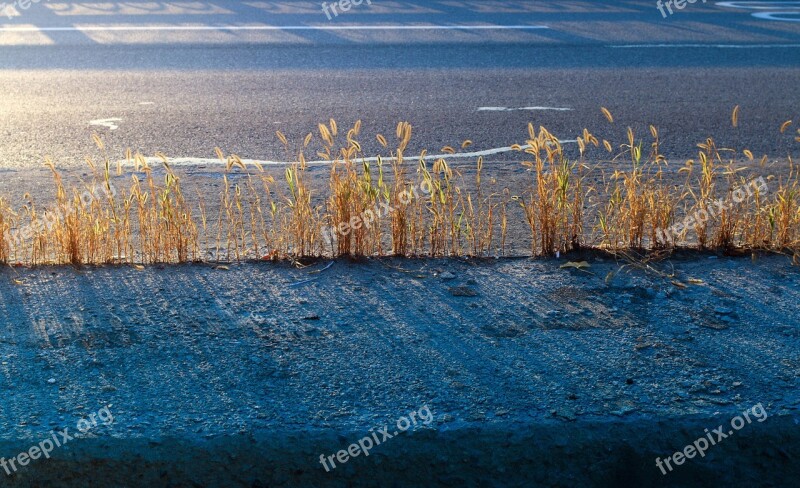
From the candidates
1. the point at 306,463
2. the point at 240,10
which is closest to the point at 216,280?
the point at 306,463

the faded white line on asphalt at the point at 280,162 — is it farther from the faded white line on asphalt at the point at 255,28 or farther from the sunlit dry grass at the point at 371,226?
the faded white line on asphalt at the point at 255,28

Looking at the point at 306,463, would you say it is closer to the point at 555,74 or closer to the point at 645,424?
the point at 645,424

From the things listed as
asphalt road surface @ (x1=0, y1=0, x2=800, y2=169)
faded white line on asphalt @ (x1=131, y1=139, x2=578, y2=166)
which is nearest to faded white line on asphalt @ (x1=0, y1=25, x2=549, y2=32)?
asphalt road surface @ (x1=0, y1=0, x2=800, y2=169)

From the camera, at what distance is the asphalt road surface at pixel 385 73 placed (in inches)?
282

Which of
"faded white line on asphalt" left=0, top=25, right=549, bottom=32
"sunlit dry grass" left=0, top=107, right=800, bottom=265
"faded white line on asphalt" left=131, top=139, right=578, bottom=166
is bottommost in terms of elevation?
"faded white line on asphalt" left=131, top=139, right=578, bottom=166

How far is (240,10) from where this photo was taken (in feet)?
46.0

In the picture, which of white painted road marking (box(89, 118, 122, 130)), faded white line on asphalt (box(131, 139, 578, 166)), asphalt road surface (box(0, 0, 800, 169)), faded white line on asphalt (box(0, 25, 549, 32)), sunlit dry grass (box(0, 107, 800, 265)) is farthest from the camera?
faded white line on asphalt (box(0, 25, 549, 32))

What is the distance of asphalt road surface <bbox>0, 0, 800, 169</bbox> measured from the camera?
282 inches

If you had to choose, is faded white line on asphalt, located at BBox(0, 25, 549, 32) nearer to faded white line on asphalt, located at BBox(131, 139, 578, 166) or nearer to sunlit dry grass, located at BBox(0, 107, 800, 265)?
faded white line on asphalt, located at BBox(131, 139, 578, 166)

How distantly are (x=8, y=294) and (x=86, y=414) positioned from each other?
114 centimetres

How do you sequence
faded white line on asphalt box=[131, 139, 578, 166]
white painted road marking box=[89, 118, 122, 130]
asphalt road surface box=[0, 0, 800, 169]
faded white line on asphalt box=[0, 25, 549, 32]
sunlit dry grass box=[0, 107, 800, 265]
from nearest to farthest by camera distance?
sunlit dry grass box=[0, 107, 800, 265], faded white line on asphalt box=[131, 139, 578, 166], asphalt road surface box=[0, 0, 800, 169], white painted road marking box=[89, 118, 122, 130], faded white line on asphalt box=[0, 25, 549, 32]

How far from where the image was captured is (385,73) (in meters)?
9.47

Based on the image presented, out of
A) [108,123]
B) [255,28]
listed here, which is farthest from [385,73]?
[255,28]

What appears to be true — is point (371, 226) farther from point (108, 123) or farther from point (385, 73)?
point (385, 73)
